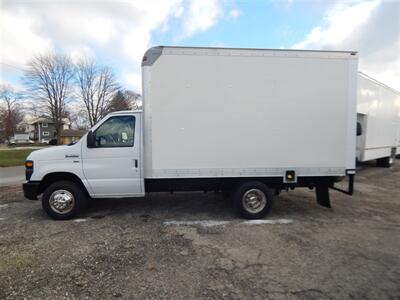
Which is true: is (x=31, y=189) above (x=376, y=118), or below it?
below

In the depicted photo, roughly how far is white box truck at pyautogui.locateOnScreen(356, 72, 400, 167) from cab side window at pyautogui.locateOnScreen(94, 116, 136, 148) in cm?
744

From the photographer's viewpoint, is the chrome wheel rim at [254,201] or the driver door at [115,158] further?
the chrome wheel rim at [254,201]

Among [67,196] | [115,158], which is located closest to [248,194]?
[115,158]

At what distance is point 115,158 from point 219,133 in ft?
6.75

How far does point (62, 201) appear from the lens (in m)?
4.65

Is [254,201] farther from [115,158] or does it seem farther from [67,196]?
[67,196]

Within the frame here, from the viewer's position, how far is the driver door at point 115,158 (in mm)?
4574

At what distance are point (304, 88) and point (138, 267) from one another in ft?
13.6

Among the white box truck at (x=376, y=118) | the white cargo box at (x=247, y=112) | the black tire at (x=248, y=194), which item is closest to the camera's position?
the white cargo box at (x=247, y=112)

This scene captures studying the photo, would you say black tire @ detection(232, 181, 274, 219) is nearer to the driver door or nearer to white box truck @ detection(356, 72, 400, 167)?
the driver door

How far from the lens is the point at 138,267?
3178mm

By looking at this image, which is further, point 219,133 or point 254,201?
point 254,201

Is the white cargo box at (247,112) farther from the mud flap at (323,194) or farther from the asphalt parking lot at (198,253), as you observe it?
the asphalt parking lot at (198,253)

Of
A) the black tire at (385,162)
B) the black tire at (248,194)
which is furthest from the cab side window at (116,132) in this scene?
the black tire at (385,162)
